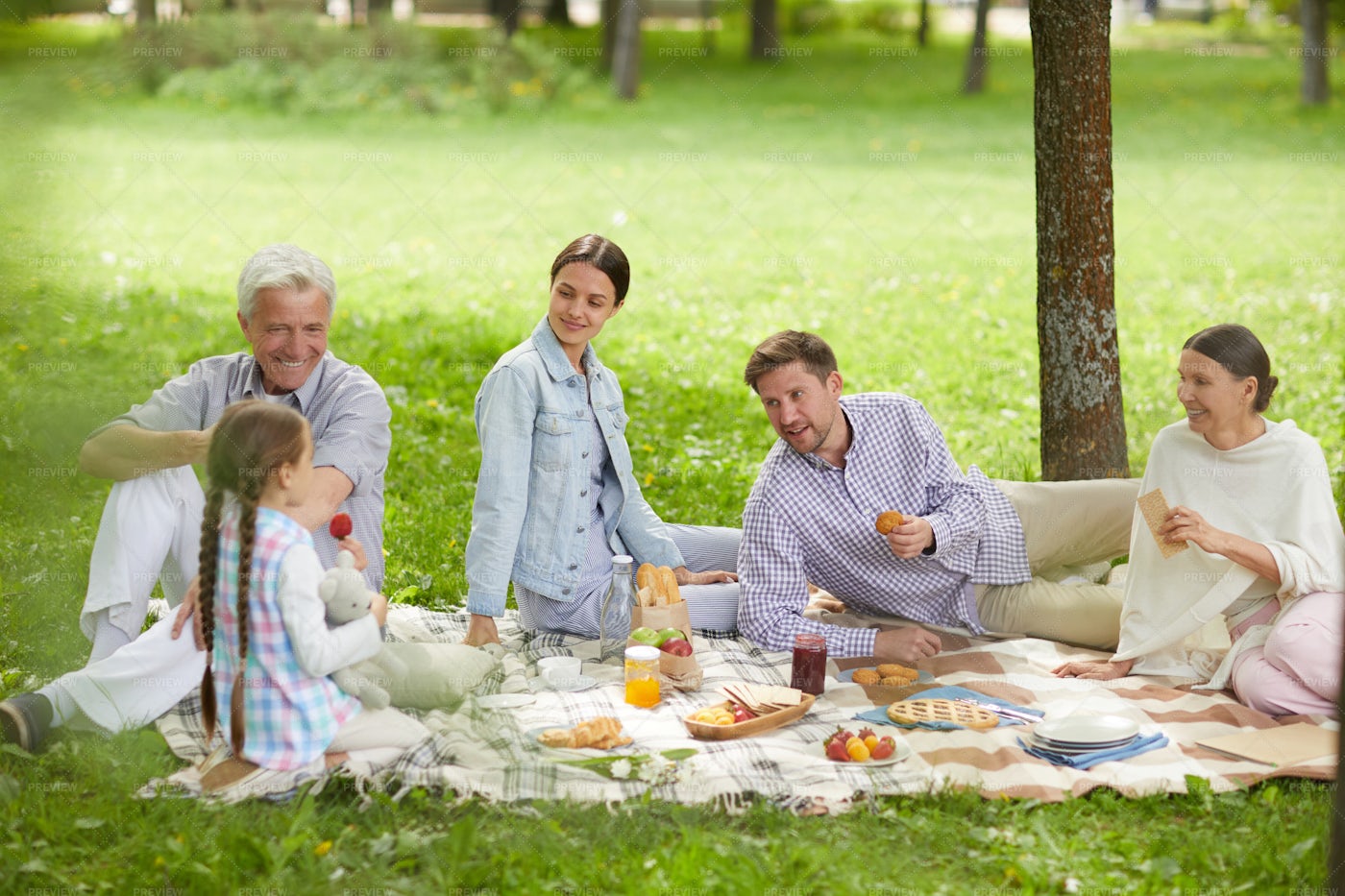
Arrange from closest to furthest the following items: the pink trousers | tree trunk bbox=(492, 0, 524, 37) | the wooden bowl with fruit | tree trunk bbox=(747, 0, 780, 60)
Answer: the wooden bowl with fruit → the pink trousers → tree trunk bbox=(492, 0, 524, 37) → tree trunk bbox=(747, 0, 780, 60)

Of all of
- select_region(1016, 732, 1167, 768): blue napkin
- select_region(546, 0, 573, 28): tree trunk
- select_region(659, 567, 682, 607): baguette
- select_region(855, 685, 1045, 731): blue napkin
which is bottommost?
select_region(1016, 732, 1167, 768): blue napkin

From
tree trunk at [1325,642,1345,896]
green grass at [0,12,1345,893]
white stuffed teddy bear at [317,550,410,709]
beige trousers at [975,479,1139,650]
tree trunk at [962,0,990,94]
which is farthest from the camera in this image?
tree trunk at [962,0,990,94]

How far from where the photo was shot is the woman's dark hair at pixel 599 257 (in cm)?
466

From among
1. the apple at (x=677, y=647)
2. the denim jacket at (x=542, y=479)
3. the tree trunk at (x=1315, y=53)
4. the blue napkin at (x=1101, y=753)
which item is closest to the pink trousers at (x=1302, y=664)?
the blue napkin at (x=1101, y=753)

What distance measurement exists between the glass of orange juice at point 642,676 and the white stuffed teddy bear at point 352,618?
748 millimetres

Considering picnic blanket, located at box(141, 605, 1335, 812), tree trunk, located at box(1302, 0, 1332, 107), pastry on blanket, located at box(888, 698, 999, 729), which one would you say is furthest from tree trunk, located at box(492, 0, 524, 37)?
pastry on blanket, located at box(888, 698, 999, 729)

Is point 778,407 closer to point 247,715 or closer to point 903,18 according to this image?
point 247,715

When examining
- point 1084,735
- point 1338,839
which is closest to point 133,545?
point 1084,735

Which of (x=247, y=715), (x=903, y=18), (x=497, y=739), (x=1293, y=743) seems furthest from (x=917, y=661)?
(x=903, y=18)

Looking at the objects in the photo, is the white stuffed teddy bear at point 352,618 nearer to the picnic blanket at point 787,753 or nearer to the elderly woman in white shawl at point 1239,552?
the picnic blanket at point 787,753

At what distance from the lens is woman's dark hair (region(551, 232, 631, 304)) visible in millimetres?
4664

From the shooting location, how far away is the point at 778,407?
15.4 ft

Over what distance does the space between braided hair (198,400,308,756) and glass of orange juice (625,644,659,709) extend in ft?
4.33

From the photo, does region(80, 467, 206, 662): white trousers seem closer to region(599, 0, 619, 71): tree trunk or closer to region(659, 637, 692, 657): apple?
region(659, 637, 692, 657): apple
